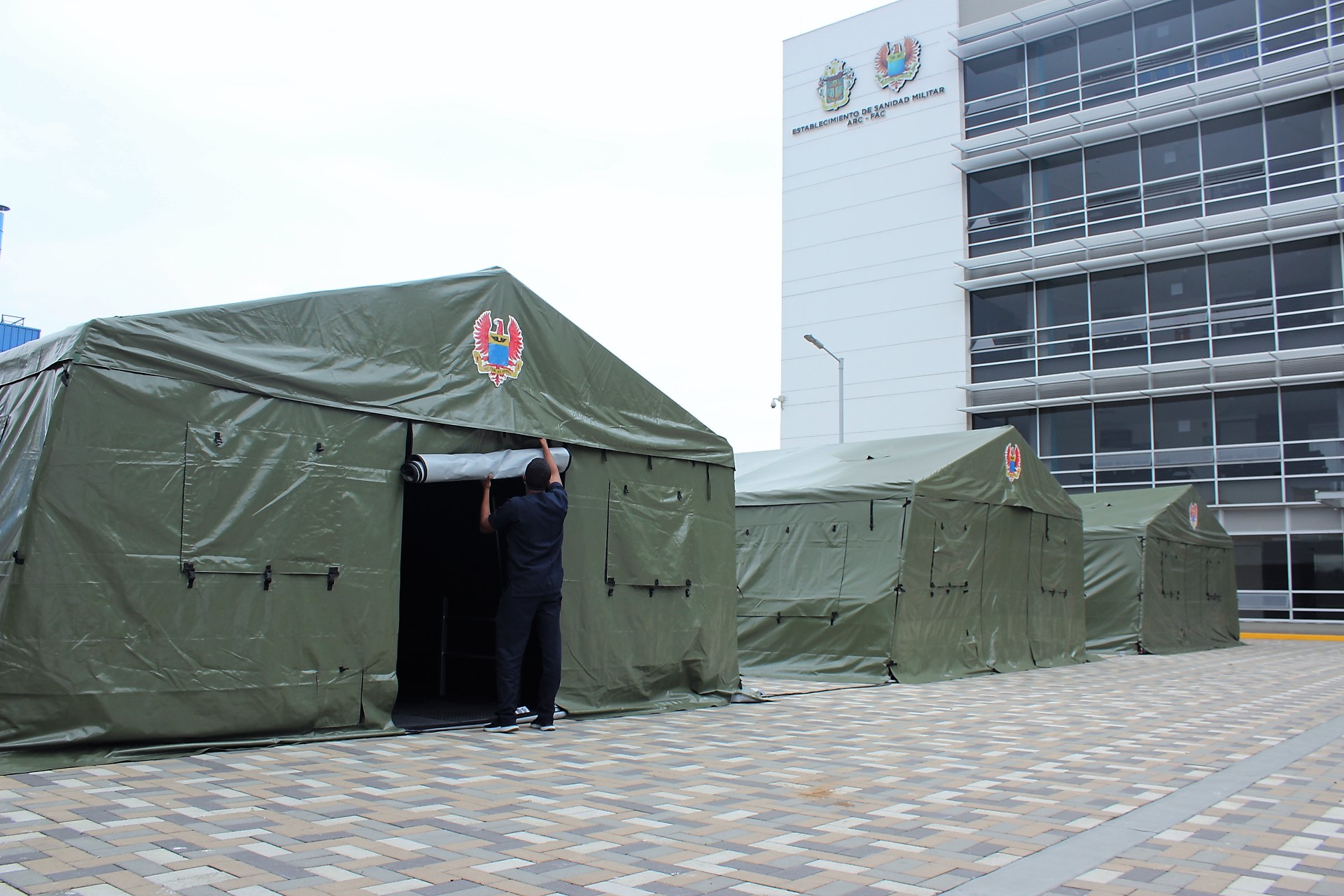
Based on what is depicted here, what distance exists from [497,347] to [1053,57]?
29.2m

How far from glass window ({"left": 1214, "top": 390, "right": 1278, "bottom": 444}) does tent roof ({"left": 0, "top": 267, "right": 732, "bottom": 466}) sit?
890 inches

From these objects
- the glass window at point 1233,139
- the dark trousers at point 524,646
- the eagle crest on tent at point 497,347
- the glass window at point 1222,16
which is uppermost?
the glass window at point 1222,16

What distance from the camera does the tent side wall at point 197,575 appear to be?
5223mm

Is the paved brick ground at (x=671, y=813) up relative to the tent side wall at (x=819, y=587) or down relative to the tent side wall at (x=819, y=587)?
down

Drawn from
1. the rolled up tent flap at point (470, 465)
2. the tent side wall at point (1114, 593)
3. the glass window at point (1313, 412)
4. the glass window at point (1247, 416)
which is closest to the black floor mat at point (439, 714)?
the rolled up tent flap at point (470, 465)

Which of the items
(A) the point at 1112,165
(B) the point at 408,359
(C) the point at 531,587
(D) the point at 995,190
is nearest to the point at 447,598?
(C) the point at 531,587

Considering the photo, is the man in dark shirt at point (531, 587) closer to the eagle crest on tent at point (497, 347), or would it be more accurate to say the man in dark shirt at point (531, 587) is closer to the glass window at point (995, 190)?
the eagle crest on tent at point (497, 347)

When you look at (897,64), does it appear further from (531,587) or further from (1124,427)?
(531,587)

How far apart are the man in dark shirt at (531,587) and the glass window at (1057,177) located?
27368mm

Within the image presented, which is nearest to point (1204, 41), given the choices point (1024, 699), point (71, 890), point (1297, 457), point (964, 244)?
point (964, 244)

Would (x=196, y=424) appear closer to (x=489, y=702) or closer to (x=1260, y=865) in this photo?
(x=489, y=702)

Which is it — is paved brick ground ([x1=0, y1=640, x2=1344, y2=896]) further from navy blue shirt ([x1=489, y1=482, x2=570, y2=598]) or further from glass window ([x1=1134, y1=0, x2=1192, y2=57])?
glass window ([x1=1134, y1=0, x2=1192, y2=57])

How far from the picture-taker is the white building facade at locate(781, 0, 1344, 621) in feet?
85.4

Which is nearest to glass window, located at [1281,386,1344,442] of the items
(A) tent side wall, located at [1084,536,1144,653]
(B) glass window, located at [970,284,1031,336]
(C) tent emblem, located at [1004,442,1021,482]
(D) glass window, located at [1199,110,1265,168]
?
(D) glass window, located at [1199,110,1265,168]
